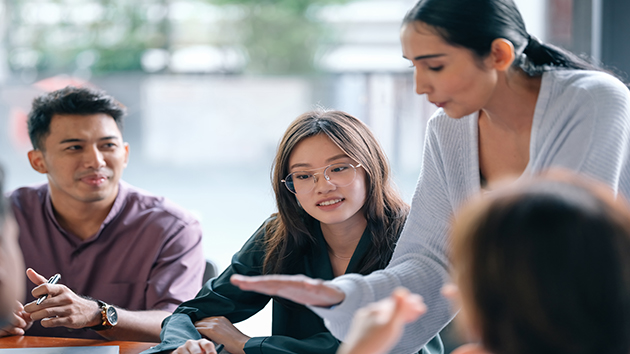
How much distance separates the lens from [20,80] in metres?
3.99

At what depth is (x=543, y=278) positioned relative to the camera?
0.75 meters

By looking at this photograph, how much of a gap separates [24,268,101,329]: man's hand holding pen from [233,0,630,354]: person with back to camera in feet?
2.96

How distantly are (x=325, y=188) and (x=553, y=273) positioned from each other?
1017 millimetres

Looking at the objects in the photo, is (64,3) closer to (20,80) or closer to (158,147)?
(20,80)

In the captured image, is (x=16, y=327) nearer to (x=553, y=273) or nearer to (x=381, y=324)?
(x=381, y=324)

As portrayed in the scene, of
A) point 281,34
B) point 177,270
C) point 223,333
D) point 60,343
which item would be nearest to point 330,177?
point 223,333

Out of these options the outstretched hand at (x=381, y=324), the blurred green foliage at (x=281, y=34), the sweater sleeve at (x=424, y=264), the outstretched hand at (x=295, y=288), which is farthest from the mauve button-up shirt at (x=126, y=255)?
the blurred green foliage at (x=281, y=34)

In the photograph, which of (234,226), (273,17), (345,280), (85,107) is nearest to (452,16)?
(345,280)

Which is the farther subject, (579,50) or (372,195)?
(579,50)

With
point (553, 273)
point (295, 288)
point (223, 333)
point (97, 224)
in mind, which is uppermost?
point (553, 273)

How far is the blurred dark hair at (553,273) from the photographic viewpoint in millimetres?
740

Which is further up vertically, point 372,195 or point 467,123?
point 467,123

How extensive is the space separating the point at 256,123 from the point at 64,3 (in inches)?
57.9

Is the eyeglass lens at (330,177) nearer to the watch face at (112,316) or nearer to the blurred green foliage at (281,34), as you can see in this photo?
the watch face at (112,316)
